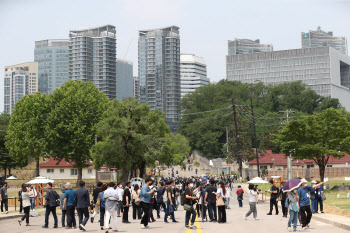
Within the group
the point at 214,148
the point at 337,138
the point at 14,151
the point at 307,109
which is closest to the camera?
the point at 337,138

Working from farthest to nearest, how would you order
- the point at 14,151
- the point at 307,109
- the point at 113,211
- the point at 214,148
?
the point at 307,109 < the point at 214,148 < the point at 14,151 < the point at 113,211

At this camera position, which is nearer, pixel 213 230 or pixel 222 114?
pixel 213 230

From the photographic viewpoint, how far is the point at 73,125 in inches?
2569

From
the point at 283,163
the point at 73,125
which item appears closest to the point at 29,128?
the point at 73,125

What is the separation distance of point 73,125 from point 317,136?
95.6 ft

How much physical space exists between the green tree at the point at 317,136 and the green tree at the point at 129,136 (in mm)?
12090

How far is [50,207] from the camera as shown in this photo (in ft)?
70.0

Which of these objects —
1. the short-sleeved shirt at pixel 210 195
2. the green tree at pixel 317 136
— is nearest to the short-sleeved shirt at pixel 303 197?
the short-sleeved shirt at pixel 210 195

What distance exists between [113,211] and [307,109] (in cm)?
12680

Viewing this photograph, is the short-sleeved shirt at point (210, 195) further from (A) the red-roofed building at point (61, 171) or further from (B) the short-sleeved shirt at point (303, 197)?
(A) the red-roofed building at point (61, 171)

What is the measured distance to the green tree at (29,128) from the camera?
68625 millimetres

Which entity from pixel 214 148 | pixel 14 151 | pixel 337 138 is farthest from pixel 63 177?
pixel 337 138

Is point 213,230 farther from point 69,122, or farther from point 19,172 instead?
point 19,172

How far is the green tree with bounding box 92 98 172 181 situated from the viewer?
5203 cm
